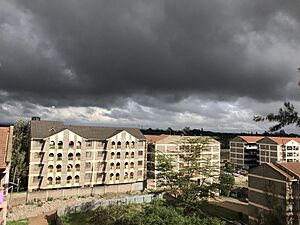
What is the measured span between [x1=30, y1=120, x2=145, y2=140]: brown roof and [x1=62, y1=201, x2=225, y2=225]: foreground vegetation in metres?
14.6

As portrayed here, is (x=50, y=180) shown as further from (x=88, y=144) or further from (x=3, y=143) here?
(x=3, y=143)

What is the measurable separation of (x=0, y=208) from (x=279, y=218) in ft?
86.3

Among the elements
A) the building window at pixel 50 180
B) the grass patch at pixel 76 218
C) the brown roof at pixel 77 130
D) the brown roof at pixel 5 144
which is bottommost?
the grass patch at pixel 76 218

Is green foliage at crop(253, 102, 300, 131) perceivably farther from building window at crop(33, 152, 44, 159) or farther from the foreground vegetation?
building window at crop(33, 152, 44, 159)

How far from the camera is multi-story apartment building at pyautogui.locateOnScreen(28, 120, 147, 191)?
157ft

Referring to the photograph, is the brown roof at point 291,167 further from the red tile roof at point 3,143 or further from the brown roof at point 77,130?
the red tile roof at point 3,143

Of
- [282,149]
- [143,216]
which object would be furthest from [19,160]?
[282,149]

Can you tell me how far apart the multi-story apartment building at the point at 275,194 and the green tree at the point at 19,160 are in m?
32.2

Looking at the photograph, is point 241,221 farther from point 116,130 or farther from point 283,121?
point 283,121

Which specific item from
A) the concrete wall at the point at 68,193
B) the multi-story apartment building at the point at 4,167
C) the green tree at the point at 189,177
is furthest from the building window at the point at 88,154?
the multi-story apartment building at the point at 4,167

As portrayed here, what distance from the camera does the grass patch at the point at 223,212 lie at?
42.3 m

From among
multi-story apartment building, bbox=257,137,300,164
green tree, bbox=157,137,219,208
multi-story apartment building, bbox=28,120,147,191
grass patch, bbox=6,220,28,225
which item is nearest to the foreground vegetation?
green tree, bbox=157,137,219,208

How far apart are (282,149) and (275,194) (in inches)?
1707

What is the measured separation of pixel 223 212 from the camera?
45.3 metres
